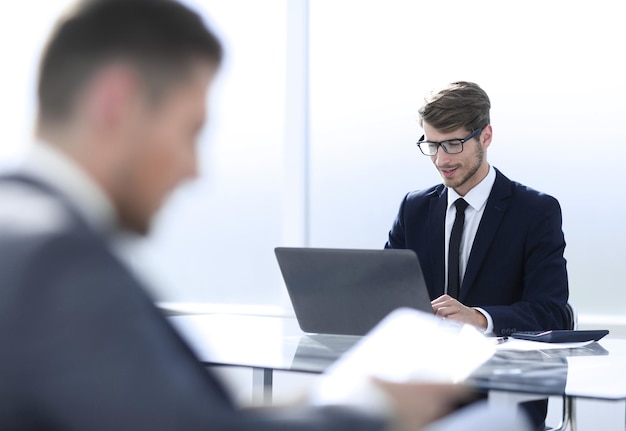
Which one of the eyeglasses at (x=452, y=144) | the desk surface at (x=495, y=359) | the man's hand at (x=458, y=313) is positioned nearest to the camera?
the desk surface at (x=495, y=359)

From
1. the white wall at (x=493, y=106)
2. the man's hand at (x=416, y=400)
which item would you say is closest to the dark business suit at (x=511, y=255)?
the white wall at (x=493, y=106)

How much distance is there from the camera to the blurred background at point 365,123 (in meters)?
4.32

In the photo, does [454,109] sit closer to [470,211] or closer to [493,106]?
[470,211]

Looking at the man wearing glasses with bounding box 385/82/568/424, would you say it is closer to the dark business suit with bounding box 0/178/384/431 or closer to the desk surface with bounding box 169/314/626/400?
the desk surface with bounding box 169/314/626/400

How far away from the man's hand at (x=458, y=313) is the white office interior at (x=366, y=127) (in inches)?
62.0

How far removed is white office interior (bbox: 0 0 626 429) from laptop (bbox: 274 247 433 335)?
1.35 m

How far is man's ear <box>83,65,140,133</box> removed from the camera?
86 centimetres

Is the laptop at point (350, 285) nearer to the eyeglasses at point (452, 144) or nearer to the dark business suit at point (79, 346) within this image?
the eyeglasses at point (452, 144)

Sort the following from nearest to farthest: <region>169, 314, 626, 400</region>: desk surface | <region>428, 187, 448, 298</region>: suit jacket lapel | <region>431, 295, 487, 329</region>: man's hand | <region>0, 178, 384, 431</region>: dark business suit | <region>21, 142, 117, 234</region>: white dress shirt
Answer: <region>0, 178, 384, 431</region>: dark business suit < <region>21, 142, 117, 234</region>: white dress shirt < <region>169, 314, 626, 400</region>: desk surface < <region>431, 295, 487, 329</region>: man's hand < <region>428, 187, 448, 298</region>: suit jacket lapel

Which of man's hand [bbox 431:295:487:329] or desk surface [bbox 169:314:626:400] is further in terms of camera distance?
man's hand [bbox 431:295:487:329]

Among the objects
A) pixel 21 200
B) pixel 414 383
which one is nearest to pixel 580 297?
pixel 414 383

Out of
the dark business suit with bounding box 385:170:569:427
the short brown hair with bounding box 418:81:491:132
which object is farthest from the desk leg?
the short brown hair with bounding box 418:81:491:132

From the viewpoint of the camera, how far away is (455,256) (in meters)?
3.22

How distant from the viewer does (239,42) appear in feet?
17.2
